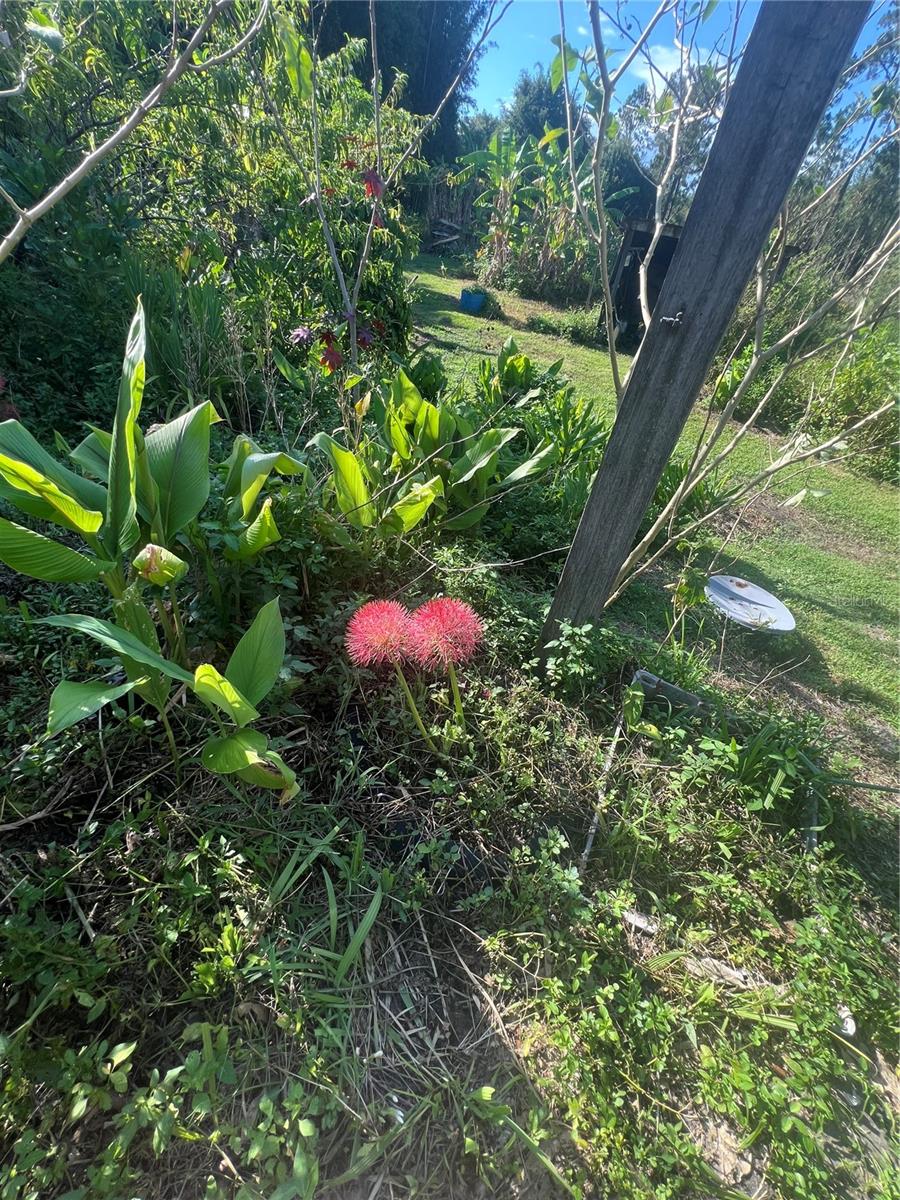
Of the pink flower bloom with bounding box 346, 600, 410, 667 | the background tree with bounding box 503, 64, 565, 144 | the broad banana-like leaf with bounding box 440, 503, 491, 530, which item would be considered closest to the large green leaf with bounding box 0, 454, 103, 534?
the pink flower bloom with bounding box 346, 600, 410, 667

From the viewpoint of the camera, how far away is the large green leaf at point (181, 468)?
55.7 inches

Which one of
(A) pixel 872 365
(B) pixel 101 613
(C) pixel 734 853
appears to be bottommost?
(C) pixel 734 853

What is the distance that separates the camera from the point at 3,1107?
889mm

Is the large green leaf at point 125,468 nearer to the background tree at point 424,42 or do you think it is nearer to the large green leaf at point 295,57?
the large green leaf at point 295,57

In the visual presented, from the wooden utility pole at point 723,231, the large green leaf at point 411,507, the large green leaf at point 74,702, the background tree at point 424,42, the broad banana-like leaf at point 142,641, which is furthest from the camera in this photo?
the background tree at point 424,42

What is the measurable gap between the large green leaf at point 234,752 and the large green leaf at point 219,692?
0.07 m

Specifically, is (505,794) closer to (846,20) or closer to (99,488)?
(99,488)

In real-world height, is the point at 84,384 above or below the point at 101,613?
above

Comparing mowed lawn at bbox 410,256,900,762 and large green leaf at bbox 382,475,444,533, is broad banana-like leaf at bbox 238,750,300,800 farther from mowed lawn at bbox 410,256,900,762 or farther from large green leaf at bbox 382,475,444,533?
mowed lawn at bbox 410,256,900,762

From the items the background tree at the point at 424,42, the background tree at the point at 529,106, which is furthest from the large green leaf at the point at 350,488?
the background tree at the point at 529,106

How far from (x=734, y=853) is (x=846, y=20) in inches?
71.8

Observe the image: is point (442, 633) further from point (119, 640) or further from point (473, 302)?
point (473, 302)

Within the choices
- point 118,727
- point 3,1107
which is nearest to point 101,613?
point 118,727

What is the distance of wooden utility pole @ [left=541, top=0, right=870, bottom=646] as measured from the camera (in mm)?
1098
